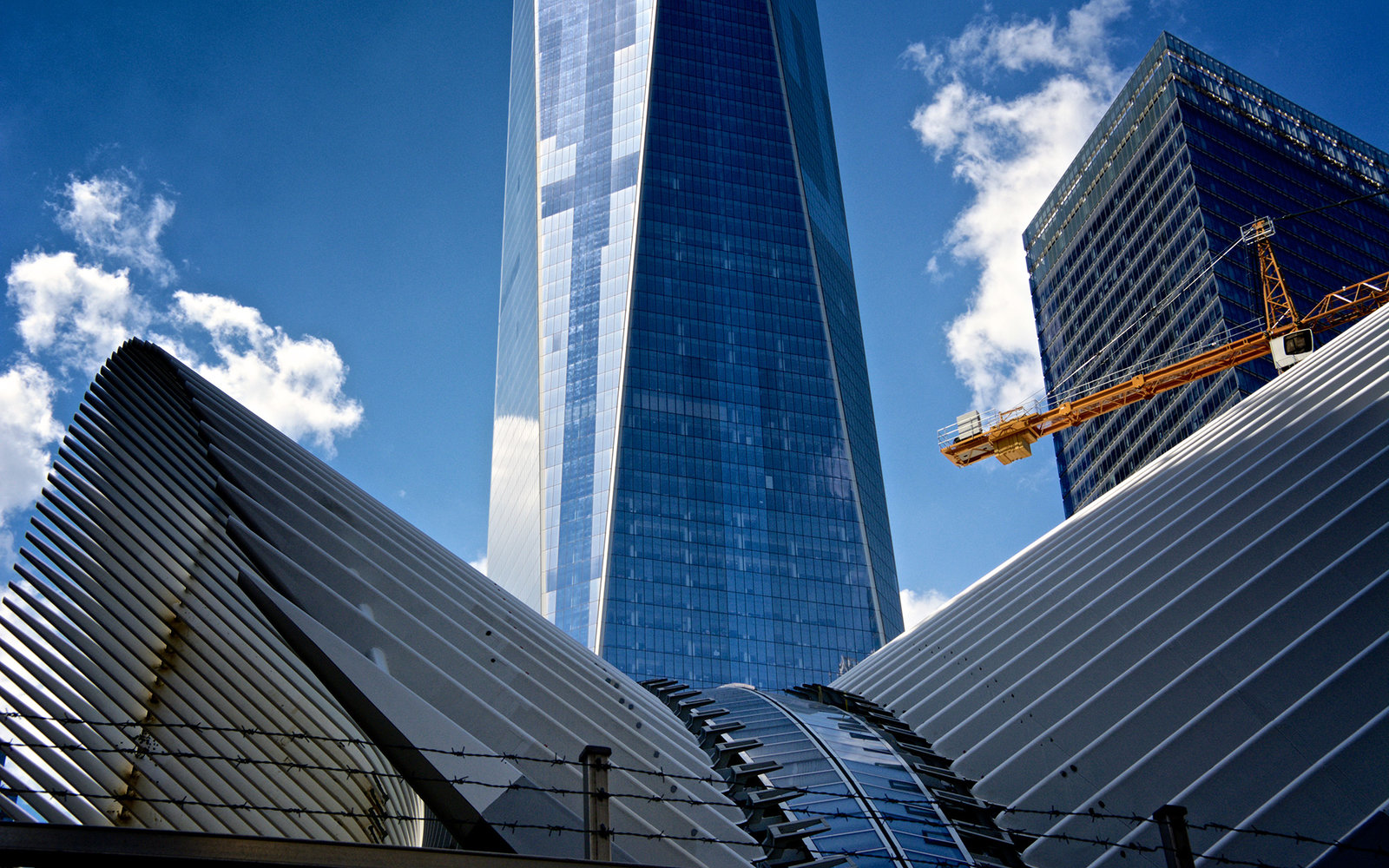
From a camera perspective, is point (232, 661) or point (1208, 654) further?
point (1208, 654)

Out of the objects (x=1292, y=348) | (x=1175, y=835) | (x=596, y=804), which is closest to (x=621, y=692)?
(x=596, y=804)

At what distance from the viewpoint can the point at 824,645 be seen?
12344 cm

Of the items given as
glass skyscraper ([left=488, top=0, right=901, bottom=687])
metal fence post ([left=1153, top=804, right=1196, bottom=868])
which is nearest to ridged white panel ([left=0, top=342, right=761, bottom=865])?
metal fence post ([left=1153, top=804, right=1196, bottom=868])

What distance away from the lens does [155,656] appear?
21469 millimetres

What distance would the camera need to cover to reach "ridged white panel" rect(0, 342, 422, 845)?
1952cm

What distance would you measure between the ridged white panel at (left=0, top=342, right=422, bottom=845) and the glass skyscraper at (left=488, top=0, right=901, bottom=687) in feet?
298

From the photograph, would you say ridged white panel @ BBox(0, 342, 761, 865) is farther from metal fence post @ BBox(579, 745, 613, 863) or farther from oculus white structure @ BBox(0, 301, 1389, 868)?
metal fence post @ BBox(579, 745, 613, 863)

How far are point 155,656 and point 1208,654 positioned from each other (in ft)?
70.1

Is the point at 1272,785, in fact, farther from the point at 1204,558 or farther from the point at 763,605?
the point at 763,605

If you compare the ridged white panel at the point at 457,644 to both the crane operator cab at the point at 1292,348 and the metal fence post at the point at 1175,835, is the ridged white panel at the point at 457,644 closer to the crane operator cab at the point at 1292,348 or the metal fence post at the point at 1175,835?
the metal fence post at the point at 1175,835

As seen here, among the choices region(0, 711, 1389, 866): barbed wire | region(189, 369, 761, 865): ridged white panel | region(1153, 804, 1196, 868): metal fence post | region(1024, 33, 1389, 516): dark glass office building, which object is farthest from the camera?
region(1024, 33, 1389, 516): dark glass office building

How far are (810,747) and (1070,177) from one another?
500ft

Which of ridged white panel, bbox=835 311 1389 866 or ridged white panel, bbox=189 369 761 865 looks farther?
ridged white panel, bbox=835 311 1389 866

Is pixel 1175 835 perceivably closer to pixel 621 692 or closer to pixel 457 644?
pixel 457 644
